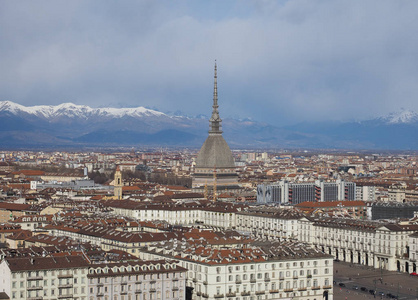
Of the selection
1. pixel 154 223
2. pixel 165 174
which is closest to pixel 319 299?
pixel 154 223

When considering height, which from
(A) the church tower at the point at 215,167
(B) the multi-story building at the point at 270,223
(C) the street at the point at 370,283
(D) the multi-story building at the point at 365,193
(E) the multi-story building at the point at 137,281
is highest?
(A) the church tower at the point at 215,167

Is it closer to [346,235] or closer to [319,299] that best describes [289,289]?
[319,299]

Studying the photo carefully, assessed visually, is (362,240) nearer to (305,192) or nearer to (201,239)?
(201,239)

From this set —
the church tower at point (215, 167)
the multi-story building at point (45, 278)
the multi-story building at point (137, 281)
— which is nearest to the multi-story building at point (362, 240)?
the multi-story building at point (137, 281)

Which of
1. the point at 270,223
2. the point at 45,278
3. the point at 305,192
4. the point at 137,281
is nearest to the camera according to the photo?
the point at 45,278

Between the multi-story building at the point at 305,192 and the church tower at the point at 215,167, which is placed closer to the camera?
the multi-story building at the point at 305,192

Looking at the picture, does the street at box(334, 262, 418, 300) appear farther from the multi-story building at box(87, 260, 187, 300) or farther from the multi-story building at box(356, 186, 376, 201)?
the multi-story building at box(356, 186, 376, 201)

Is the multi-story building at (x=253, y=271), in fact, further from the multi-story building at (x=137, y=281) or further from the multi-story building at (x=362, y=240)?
the multi-story building at (x=362, y=240)

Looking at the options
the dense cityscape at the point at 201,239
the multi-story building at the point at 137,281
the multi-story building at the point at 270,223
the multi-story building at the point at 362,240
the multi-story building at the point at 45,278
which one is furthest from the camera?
the multi-story building at the point at 270,223

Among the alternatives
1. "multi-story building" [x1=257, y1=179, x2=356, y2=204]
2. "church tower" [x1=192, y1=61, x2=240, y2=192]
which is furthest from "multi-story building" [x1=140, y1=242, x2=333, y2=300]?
"church tower" [x1=192, y1=61, x2=240, y2=192]

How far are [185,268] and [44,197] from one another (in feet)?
174

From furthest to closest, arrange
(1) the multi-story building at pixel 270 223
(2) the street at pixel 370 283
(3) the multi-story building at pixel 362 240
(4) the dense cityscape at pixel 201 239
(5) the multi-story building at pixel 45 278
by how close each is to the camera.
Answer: (1) the multi-story building at pixel 270 223 → (3) the multi-story building at pixel 362 240 → (2) the street at pixel 370 283 → (4) the dense cityscape at pixel 201 239 → (5) the multi-story building at pixel 45 278

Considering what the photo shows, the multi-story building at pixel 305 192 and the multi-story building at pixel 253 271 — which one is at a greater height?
the multi-story building at pixel 305 192

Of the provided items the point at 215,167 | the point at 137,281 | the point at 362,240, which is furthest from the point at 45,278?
the point at 215,167
